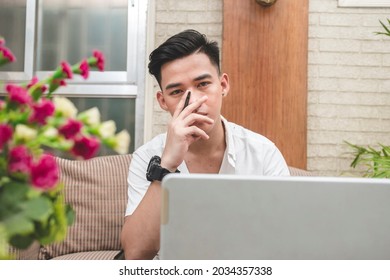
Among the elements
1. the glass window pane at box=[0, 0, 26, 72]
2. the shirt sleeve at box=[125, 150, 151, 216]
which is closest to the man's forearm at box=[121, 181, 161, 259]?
the shirt sleeve at box=[125, 150, 151, 216]

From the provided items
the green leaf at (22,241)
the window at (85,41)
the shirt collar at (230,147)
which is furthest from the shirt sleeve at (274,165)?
the green leaf at (22,241)

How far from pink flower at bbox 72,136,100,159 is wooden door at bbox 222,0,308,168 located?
2028 millimetres

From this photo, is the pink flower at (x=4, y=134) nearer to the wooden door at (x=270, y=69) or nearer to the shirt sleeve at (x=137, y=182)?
the shirt sleeve at (x=137, y=182)

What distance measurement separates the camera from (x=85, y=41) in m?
2.56

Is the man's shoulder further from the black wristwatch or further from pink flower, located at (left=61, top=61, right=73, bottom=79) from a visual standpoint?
pink flower, located at (left=61, top=61, right=73, bottom=79)

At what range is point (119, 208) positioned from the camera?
194 centimetres

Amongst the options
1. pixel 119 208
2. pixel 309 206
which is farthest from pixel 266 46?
pixel 309 206

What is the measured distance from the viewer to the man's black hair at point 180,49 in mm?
1490

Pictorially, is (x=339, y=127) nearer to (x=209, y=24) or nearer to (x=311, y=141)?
(x=311, y=141)

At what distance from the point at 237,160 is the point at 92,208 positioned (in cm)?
75

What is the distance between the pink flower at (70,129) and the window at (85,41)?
7.03ft

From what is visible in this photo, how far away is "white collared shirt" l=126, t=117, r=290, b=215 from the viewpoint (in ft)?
4.96

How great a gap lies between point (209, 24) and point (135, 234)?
5.12ft
